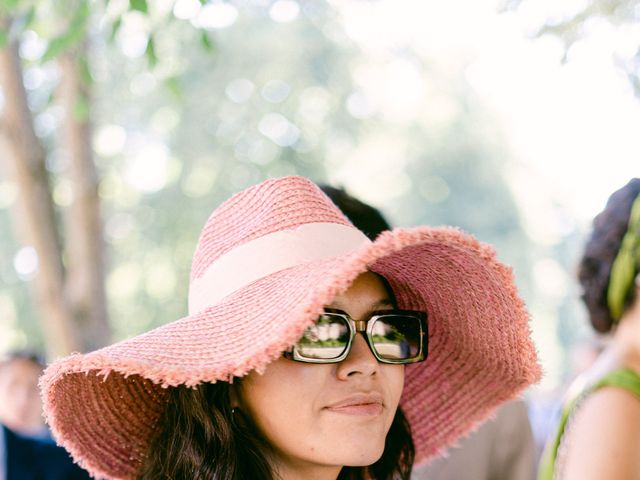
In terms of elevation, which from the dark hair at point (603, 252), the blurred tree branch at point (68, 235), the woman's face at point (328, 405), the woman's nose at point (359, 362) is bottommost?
the blurred tree branch at point (68, 235)

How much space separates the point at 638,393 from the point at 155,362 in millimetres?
1213

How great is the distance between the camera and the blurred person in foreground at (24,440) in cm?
439

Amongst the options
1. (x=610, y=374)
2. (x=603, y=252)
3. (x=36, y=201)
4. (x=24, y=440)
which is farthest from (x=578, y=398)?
(x=36, y=201)

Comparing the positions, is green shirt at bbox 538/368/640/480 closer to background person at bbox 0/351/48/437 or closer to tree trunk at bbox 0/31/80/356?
tree trunk at bbox 0/31/80/356

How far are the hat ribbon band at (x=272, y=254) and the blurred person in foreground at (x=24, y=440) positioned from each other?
280cm

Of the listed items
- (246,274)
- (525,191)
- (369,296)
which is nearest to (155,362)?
(246,274)

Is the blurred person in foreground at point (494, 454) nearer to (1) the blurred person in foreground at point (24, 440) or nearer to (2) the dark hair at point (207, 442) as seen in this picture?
(2) the dark hair at point (207, 442)

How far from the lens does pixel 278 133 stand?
35.7ft

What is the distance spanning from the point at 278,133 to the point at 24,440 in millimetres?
6918

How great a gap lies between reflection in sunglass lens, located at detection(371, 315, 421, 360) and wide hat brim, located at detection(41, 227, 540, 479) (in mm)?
133

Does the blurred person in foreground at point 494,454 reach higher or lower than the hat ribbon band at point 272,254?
lower

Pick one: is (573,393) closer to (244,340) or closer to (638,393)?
(638,393)

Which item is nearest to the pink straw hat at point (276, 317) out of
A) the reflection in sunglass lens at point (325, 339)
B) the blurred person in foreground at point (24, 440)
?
the reflection in sunglass lens at point (325, 339)

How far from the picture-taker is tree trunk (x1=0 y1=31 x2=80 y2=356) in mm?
4895
